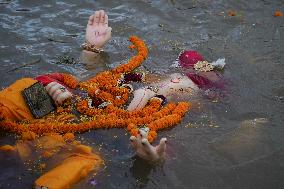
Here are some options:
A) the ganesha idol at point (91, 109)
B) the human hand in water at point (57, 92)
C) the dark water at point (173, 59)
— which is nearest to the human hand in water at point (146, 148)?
the ganesha idol at point (91, 109)

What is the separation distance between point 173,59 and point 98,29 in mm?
1383

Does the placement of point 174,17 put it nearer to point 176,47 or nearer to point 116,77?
point 176,47

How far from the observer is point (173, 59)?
22.6ft

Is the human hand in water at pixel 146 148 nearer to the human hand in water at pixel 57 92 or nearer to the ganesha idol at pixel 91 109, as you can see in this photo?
the ganesha idol at pixel 91 109

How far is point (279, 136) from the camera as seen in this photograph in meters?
4.99

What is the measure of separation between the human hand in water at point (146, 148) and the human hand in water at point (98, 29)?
272cm

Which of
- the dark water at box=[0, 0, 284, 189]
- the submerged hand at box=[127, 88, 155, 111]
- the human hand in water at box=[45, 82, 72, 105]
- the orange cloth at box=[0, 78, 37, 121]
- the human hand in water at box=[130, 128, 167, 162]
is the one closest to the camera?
the human hand in water at box=[130, 128, 167, 162]

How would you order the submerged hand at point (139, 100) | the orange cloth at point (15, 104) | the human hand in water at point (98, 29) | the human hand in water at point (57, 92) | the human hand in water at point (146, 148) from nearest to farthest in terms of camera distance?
1. the human hand in water at point (146, 148)
2. the orange cloth at point (15, 104)
3. the human hand in water at point (57, 92)
4. the submerged hand at point (139, 100)
5. the human hand in water at point (98, 29)

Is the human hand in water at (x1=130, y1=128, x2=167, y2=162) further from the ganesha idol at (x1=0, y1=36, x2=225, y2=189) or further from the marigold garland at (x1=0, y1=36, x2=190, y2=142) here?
the marigold garland at (x1=0, y1=36, x2=190, y2=142)

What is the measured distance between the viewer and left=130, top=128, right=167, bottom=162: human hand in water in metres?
4.24

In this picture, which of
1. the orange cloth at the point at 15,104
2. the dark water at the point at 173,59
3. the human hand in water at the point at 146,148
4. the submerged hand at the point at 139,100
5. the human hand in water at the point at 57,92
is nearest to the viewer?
the human hand in water at the point at 146,148

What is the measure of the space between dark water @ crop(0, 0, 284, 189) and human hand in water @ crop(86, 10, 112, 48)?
0.35m

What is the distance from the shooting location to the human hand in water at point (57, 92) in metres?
5.19

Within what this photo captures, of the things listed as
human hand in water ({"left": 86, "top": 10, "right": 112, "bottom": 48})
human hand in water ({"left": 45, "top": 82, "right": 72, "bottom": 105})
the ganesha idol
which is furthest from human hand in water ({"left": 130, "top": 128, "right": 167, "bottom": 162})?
human hand in water ({"left": 86, "top": 10, "right": 112, "bottom": 48})
